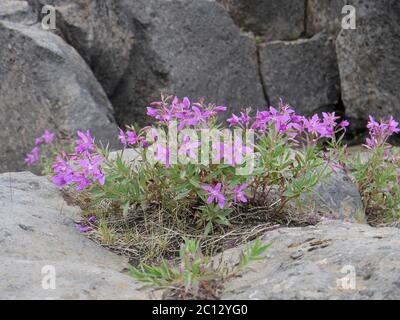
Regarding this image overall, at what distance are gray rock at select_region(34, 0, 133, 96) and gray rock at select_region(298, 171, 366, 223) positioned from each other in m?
4.21

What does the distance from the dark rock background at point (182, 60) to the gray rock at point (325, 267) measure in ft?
13.7

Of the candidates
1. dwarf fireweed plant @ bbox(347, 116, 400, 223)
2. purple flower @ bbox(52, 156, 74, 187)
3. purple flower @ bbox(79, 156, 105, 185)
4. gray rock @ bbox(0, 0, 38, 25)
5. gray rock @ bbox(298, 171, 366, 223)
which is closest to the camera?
purple flower @ bbox(79, 156, 105, 185)

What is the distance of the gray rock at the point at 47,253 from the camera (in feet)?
8.06

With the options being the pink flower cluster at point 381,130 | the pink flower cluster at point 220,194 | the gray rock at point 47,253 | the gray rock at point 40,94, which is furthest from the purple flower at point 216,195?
the gray rock at point 40,94

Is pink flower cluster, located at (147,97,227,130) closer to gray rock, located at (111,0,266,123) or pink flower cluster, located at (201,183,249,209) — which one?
pink flower cluster, located at (201,183,249,209)

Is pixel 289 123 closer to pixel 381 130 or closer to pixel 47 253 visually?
pixel 381 130

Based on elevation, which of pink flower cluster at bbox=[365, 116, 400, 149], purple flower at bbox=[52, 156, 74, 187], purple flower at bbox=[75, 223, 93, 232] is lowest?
purple flower at bbox=[75, 223, 93, 232]

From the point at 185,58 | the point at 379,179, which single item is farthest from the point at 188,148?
the point at 185,58

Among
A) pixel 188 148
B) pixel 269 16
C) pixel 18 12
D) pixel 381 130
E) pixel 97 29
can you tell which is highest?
pixel 269 16

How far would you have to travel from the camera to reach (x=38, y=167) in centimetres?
652

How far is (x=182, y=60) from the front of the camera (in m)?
7.46

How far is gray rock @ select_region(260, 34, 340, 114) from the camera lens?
323 inches

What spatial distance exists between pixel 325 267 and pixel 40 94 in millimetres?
4963

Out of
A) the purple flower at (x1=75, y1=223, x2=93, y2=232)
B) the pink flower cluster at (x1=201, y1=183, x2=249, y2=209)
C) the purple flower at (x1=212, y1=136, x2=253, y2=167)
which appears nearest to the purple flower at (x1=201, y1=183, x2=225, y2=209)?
the pink flower cluster at (x1=201, y1=183, x2=249, y2=209)
